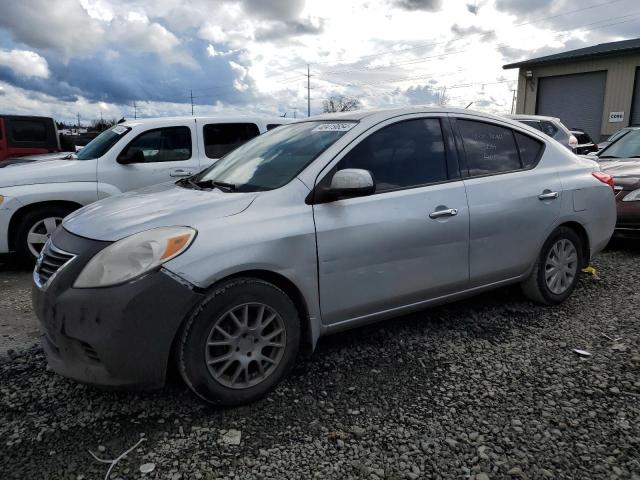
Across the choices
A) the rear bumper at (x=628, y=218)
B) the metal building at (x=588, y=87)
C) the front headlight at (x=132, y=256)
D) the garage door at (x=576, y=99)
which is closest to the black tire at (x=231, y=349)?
the front headlight at (x=132, y=256)

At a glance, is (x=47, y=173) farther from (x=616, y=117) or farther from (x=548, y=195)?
(x=616, y=117)

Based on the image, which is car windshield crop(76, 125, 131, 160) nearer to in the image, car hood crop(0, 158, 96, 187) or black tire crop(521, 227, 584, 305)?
car hood crop(0, 158, 96, 187)

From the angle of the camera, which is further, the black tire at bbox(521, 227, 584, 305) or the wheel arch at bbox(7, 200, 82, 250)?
the wheel arch at bbox(7, 200, 82, 250)

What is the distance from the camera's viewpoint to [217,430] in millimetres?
2627

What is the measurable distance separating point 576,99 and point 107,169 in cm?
2138

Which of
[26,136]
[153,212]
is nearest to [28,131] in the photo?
[26,136]

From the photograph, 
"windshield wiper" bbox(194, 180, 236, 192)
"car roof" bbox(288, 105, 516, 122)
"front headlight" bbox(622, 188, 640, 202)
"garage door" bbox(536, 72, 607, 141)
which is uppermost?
"garage door" bbox(536, 72, 607, 141)

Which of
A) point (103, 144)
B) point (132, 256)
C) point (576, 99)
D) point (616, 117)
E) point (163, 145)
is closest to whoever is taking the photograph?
point (132, 256)

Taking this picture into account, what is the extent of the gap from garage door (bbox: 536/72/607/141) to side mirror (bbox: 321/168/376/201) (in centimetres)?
2182

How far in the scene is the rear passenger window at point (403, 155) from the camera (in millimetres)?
3301

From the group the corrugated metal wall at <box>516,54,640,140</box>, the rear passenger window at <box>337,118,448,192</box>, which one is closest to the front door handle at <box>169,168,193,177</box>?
the rear passenger window at <box>337,118,448,192</box>

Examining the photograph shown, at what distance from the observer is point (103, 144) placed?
6.37 m

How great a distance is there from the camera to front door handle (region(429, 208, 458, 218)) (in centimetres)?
338

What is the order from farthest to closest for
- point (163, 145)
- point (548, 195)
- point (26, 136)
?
point (26, 136)
point (163, 145)
point (548, 195)
